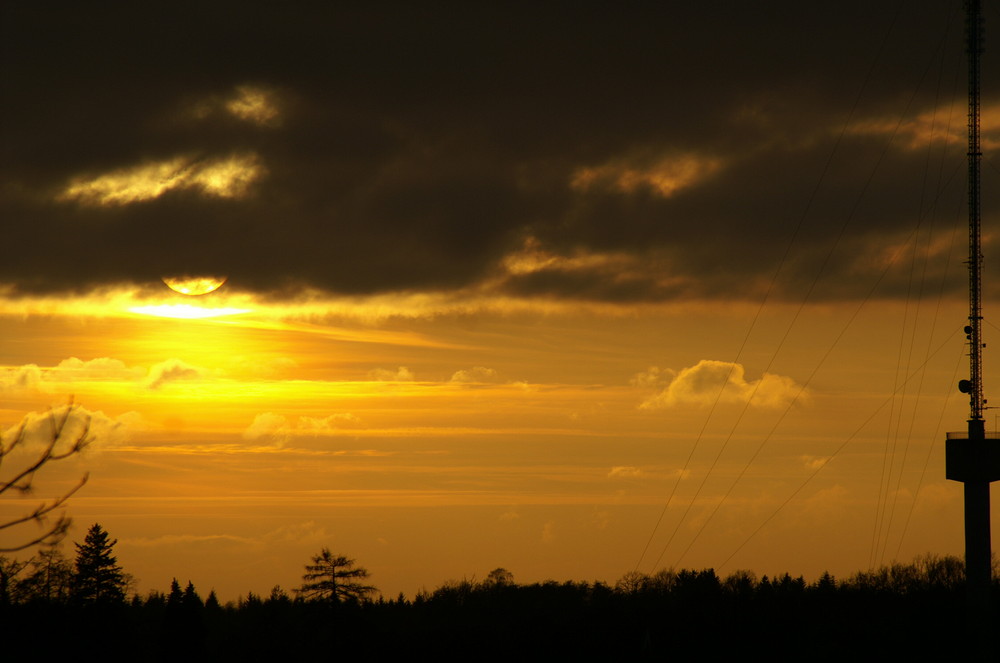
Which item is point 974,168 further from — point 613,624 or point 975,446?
point 613,624

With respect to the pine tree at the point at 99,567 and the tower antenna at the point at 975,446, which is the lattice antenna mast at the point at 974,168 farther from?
the pine tree at the point at 99,567

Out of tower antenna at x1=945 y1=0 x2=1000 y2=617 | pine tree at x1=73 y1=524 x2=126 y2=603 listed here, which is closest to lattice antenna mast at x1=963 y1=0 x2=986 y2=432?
tower antenna at x1=945 y1=0 x2=1000 y2=617

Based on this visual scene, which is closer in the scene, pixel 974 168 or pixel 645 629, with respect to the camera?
pixel 974 168

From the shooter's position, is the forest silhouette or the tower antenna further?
the forest silhouette

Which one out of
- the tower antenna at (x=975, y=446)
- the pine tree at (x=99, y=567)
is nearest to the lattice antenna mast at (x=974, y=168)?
the tower antenna at (x=975, y=446)

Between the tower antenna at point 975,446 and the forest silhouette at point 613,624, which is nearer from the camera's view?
the tower antenna at point 975,446

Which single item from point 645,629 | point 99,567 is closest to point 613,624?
point 645,629

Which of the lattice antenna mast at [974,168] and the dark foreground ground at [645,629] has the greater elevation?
the lattice antenna mast at [974,168]

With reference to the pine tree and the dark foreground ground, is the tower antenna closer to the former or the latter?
the dark foreground ground

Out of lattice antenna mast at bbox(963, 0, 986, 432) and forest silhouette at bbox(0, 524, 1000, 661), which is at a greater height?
lattice antenna mast at bbox(963, 0, 986, 432)

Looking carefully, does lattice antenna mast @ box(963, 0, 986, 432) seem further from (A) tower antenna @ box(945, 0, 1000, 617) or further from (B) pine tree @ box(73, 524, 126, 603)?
(B) pine tree @ box(73, 524, 126, 603)

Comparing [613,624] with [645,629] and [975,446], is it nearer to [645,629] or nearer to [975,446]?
[645,629]

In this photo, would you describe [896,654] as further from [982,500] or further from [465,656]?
[465,656]

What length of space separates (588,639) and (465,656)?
40.8ft
